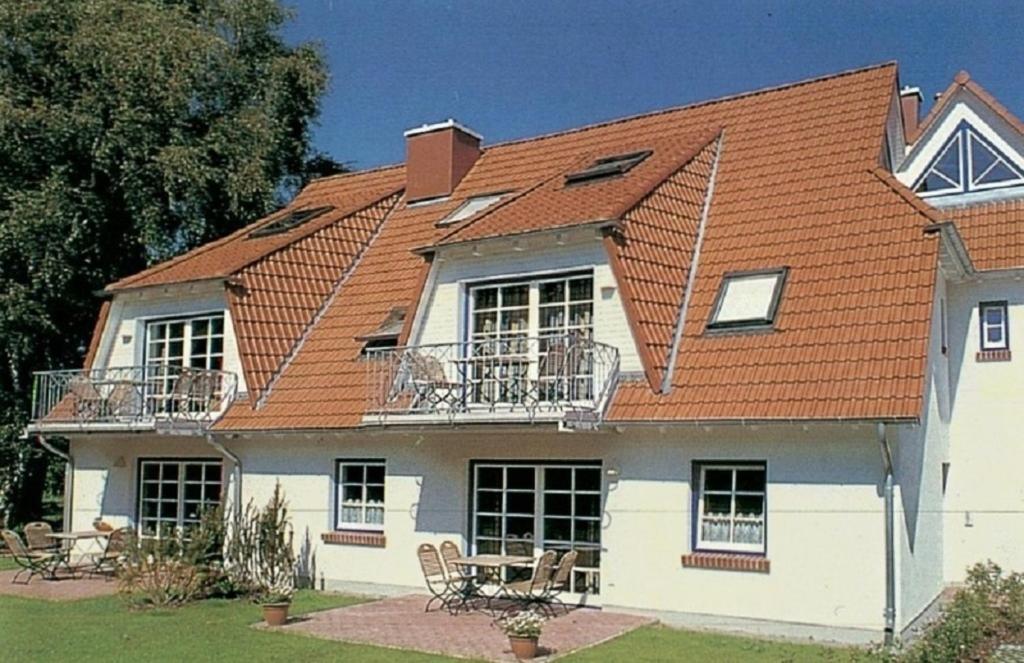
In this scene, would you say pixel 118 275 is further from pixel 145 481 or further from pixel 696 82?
pixel 696 82

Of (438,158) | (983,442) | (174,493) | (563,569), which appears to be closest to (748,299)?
(563,569)

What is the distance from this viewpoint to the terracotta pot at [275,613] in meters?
13.8

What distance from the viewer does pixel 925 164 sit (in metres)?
18.8

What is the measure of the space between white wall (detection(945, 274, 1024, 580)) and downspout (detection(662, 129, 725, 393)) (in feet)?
14.4

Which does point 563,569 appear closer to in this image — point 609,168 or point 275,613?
point 275,613

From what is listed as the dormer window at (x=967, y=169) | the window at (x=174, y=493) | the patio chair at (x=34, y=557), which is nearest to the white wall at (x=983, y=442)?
the dormer window at (x=967, y=169)

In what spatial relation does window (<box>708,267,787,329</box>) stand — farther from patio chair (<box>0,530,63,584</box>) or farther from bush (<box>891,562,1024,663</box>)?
patio chair (<box>0,530,63,584</box>)

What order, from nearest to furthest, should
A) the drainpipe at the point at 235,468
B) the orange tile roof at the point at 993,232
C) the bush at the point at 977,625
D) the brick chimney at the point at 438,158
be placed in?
the bush at the point at 977,625, the orange tile roof at the point at 993,232, the drainpipe at the point at 235,468, the brick chimney at the point at 438,158

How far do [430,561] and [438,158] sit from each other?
10289 mm

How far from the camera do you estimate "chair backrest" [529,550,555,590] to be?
550 inches

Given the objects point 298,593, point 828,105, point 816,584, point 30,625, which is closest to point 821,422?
point 816,584

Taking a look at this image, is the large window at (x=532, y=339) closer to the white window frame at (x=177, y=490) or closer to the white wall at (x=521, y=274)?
the white wall at (x=521, y=274)

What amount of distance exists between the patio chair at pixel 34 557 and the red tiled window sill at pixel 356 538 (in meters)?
5.65

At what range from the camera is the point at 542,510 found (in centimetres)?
1555
